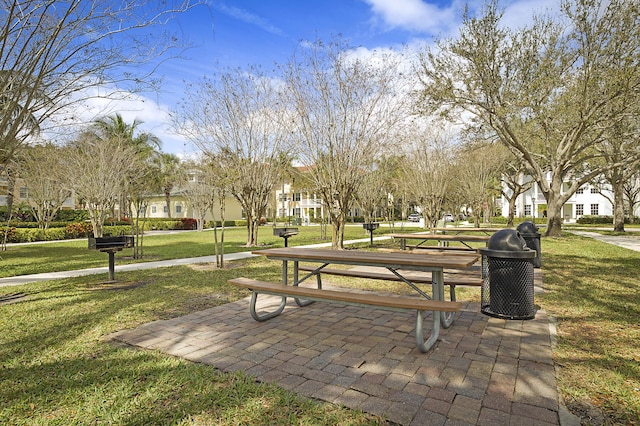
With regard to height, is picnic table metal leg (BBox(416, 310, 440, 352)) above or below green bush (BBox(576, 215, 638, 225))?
above

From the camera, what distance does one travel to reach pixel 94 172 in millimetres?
18078

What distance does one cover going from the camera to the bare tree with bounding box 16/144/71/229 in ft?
61.1

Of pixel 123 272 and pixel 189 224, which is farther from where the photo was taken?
pixel 189 224

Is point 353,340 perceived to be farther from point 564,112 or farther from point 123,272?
point 564,112

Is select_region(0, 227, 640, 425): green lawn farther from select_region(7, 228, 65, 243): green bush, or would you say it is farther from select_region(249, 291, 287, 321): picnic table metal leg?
select_region(7, 228, 65, 243): green bush

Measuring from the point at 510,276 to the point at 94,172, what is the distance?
19126 millimetres

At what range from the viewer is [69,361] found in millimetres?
3463

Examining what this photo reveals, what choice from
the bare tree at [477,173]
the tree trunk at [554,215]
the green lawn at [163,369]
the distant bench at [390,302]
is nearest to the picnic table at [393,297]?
the distant bench at [390,302]

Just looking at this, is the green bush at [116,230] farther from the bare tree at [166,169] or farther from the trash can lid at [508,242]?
the trash can lid at [508,242]

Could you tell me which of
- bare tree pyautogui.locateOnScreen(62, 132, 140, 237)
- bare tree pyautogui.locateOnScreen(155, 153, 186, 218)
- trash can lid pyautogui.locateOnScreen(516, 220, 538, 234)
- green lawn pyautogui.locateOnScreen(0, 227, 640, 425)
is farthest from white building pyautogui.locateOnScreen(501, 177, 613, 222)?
green lawn pyautogui.locateOnScreen(0, 227, 640, 425)

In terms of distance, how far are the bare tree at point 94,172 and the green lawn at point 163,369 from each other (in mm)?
12939

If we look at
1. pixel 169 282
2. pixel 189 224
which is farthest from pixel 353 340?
pixel 189 224

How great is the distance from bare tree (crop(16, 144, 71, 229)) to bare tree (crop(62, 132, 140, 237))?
0.71 metres

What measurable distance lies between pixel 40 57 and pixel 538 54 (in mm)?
16364
